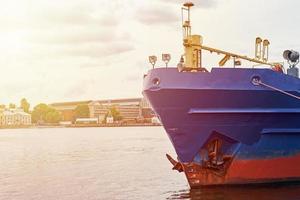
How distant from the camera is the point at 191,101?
16.5 meters

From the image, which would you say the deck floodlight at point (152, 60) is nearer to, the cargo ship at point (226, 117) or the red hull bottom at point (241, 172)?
the cargo ship at point (226, 117)

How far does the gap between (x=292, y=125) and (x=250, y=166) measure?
200cm

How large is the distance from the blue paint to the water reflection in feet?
4.06

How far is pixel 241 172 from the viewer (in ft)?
56.5

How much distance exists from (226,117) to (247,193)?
2.71 metres

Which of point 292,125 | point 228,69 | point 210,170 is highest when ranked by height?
point 228,69

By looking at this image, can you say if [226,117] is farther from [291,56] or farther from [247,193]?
[291,56]

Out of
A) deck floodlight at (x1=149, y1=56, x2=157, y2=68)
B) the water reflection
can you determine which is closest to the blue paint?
deck floodlight at (x1=149, y1=56, x2=157, y2=68)

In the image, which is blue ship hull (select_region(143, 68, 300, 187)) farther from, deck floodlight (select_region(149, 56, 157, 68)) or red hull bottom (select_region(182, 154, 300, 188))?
deck floodlight (select_region(149, 56, 157, 68))

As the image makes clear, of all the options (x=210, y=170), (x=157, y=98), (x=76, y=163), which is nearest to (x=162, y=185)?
(x=210, y=170)

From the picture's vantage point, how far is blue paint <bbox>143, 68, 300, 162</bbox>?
16438mm

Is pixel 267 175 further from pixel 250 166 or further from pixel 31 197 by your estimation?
pixel 31 197

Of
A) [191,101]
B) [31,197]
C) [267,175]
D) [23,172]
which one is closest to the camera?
[191,101]

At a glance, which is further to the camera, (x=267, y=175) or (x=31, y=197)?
(x=31, y=197)
